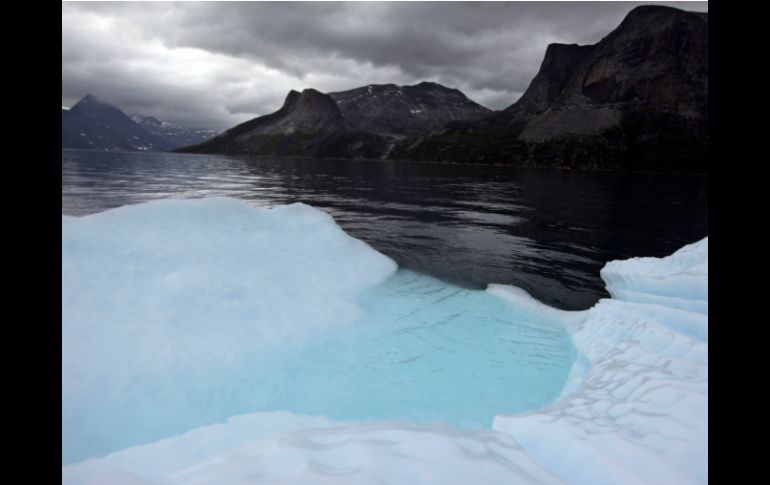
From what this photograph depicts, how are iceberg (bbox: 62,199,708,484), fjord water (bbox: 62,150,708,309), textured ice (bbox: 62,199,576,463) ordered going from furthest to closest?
fjord water (bbox: 62,150,708,309) < textured ice (bbox: 62,199,576,463) < iceberg (bbox: 62,199,708,484)

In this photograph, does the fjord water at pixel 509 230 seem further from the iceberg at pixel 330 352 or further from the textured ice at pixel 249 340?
the textured ice at pixel 249 340

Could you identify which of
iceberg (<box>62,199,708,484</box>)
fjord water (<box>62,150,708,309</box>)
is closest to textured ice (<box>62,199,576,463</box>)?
iceberg (<box>62,199,708,484</box>)

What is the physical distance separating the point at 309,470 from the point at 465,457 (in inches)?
63.3

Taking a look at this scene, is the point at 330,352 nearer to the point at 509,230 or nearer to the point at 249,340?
the point at 249,340

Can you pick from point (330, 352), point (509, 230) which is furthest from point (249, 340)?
point (509, 230)

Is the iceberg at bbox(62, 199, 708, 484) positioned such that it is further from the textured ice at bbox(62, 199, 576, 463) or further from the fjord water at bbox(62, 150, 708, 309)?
the fjord water at bbox(62, 150, 708, 309)

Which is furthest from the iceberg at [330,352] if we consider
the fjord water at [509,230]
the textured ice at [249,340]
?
the fjord water at [509,230]

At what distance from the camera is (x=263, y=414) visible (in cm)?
653

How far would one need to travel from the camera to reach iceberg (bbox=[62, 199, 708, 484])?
13.4 ft

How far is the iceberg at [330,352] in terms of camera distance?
4086mm

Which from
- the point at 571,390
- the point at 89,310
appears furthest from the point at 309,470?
the point at 89,310

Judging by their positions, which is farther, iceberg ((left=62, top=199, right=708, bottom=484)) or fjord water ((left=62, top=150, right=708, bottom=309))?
fjord water ((left=62, top=150, right=708, bottom=309))
